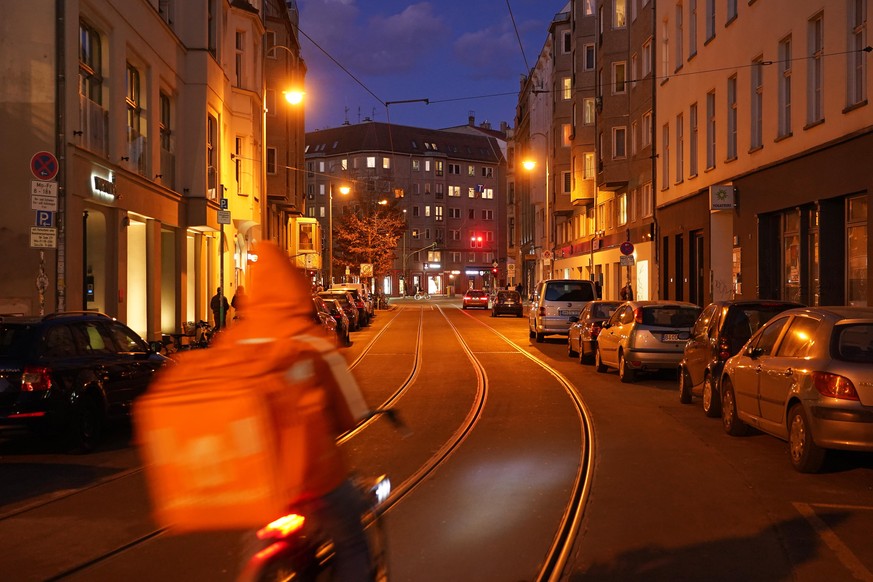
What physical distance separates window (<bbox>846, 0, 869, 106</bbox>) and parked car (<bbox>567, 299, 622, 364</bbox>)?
253 inches

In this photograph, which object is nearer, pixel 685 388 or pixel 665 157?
pixel 685 388

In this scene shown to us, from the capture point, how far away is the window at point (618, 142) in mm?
42188

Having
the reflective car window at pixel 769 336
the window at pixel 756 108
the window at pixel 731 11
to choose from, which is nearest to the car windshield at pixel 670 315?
the reflective car window at pixel 769 336

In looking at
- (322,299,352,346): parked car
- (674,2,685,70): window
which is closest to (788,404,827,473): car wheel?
(322,299,352,346): parked car

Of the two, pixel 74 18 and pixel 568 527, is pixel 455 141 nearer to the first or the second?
pixel 74 18

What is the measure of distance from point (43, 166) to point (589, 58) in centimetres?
4233

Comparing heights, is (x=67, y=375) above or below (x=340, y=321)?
above

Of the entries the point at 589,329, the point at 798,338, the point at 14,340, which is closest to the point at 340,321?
the point at 589,329

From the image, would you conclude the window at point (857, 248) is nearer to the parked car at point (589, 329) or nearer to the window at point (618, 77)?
the parked car at point (589, 329)

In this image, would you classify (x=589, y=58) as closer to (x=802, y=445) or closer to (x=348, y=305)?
(x=348, y=305)

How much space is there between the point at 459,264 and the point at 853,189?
100586mm

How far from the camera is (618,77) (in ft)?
140

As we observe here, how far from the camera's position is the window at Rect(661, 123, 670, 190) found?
34.3 m

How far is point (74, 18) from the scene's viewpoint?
1733 cm
